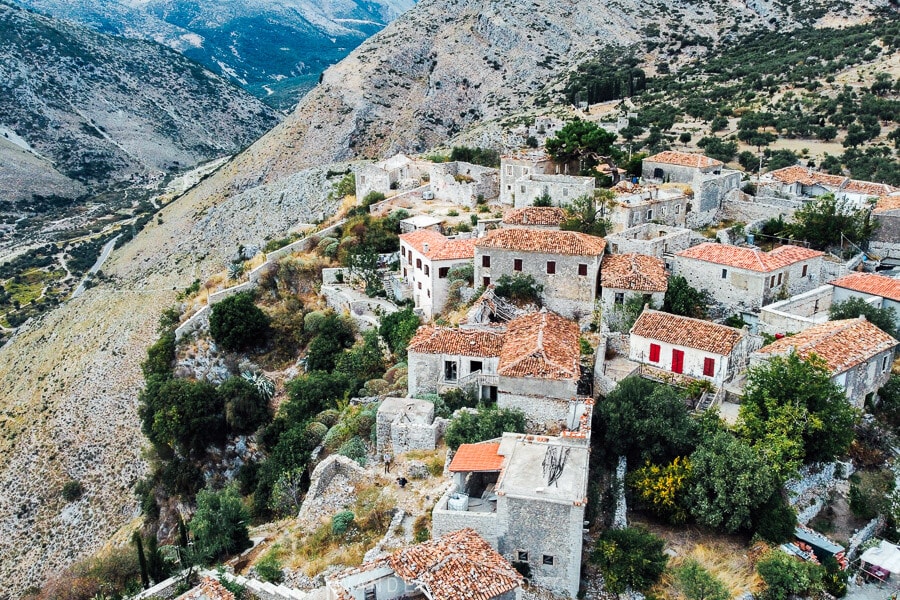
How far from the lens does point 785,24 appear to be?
92875mm

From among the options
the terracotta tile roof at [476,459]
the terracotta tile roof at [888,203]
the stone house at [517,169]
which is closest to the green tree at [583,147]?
the stone house at [517,169]

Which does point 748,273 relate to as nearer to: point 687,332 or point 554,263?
point 687,332

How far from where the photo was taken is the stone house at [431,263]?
117 feet

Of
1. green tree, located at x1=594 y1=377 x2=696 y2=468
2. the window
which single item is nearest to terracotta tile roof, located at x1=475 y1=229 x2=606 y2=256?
the window

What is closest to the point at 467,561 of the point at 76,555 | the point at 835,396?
the point at 835,396

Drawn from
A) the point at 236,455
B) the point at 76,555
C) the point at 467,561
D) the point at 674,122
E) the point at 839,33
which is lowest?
the point at 76,555

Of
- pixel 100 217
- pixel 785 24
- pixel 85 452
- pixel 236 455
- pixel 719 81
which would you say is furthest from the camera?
pixel 100 217

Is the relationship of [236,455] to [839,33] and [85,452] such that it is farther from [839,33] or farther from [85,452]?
[839,33]

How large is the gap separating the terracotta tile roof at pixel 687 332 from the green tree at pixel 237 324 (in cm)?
2259

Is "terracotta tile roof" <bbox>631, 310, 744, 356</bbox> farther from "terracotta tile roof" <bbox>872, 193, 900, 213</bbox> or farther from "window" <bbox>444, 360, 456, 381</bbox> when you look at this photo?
"terracotta tile roof" <bbox>872, 193, 900, 213</bbox>

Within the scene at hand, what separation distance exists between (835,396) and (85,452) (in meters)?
38.7

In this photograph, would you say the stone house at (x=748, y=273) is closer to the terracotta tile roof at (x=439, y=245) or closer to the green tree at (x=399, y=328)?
the terracotta tile roof at (x=439, y=245)

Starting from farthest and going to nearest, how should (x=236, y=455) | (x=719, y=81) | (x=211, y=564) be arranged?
(x=719, y=81)
(x=236, y=455)
(x=211, y=564)

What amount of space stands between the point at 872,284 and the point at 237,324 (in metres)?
30.8
